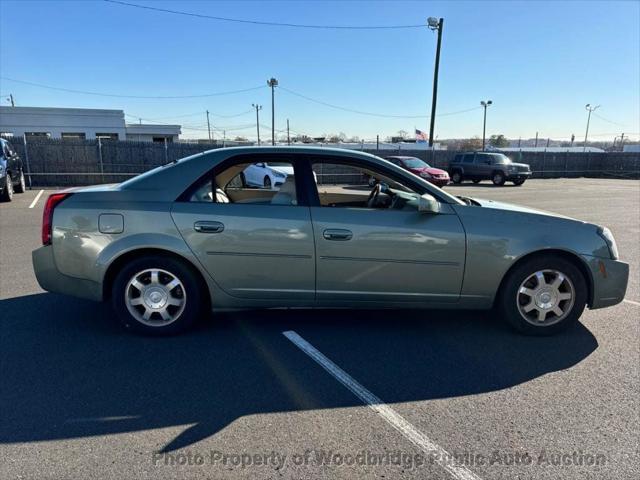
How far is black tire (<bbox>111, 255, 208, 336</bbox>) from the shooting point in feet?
12.2

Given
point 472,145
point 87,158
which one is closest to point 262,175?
point 87,158

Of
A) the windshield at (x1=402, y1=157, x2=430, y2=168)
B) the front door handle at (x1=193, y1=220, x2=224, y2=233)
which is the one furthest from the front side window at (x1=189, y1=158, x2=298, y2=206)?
the windshield at (x1=402, y1=157, x2=430, y2=168)

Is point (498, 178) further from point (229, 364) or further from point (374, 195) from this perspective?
point (229, 364)

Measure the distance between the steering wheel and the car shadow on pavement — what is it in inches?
44.8

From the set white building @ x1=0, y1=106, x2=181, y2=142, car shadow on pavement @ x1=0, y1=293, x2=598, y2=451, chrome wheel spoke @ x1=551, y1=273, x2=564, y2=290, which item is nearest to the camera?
car shadow on pavement @ x1=0, y1=293, x2=598, y2=451

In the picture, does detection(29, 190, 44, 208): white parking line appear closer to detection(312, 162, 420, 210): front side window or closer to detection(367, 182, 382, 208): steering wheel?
detection(312, 162, 420, 210): front side window

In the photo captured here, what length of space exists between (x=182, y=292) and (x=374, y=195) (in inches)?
77.5

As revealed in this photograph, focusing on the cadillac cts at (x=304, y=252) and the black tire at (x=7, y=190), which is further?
the black tire at (x=7, y=190)

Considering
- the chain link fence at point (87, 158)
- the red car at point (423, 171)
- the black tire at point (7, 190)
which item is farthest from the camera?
the red car at point (423, 171)

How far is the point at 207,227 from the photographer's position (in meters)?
3.66

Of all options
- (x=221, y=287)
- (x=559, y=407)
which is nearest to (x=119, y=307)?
(x=221, y=287)

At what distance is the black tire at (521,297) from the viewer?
12.6 feet

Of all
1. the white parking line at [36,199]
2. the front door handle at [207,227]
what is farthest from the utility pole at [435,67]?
the front door handle at [207,227]

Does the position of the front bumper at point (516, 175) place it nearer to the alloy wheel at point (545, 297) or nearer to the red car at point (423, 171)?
the red car at point (423, 171)
